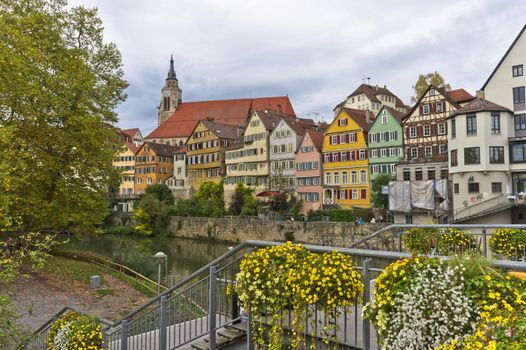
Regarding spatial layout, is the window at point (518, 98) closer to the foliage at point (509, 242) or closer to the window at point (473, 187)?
the window at point (473, 187)

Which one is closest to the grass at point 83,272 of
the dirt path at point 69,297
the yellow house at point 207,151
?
the dirt path at point 69,297

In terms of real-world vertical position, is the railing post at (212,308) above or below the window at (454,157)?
below

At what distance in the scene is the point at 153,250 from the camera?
46594mm

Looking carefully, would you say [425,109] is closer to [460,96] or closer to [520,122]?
[460,96]

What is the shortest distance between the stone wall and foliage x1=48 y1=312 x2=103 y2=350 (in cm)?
3327

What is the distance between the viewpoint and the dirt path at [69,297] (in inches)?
657

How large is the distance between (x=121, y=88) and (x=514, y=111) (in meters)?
31.3

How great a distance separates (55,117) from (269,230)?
3141 cm

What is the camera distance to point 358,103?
75312mm

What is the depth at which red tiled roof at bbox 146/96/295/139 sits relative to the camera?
99500 mm

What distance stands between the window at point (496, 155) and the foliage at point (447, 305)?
35897mm

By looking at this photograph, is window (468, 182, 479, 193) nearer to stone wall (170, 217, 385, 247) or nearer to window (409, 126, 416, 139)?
stone wall (170, 217, 385, 247)

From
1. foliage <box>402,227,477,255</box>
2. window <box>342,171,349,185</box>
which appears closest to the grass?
foliage <box>402,227,477,255</box>

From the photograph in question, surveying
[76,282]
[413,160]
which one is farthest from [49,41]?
[413,160]
